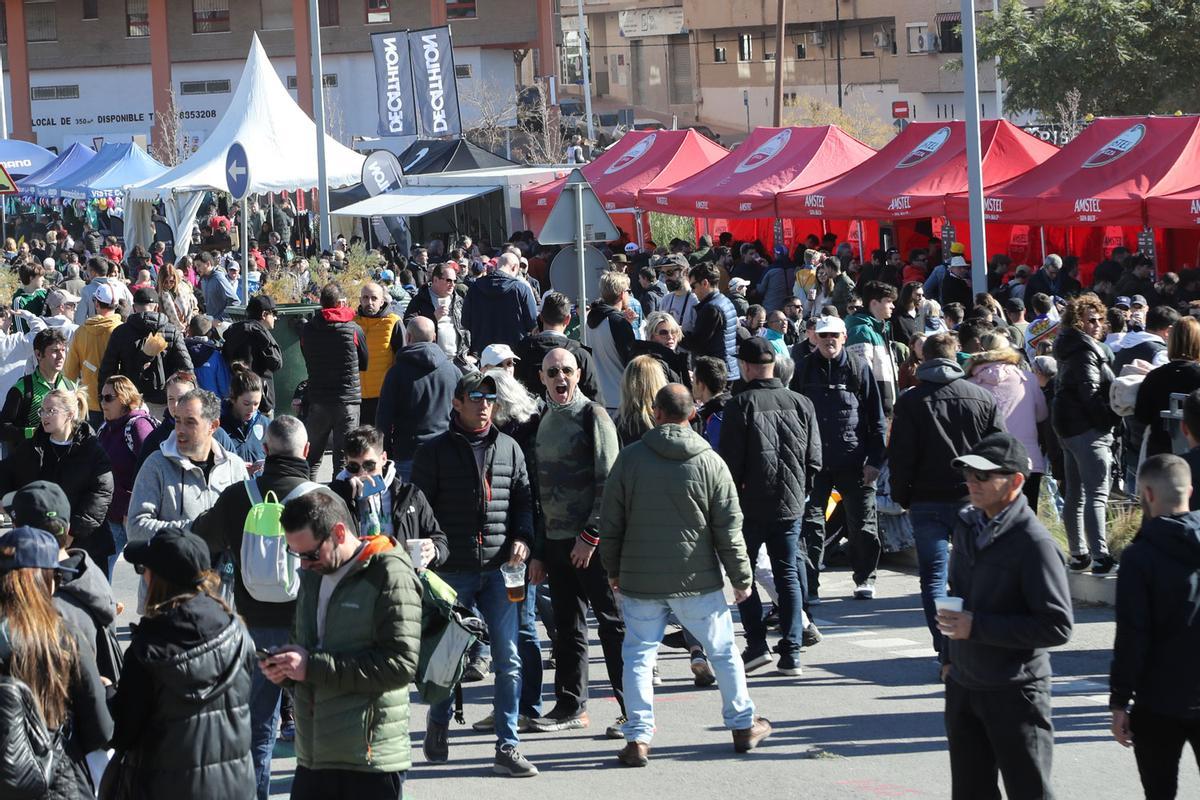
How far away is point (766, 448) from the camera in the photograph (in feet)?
27.7

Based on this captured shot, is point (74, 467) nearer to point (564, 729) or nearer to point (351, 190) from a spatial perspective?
point (564, 729)

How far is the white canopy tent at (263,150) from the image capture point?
28.8 metres

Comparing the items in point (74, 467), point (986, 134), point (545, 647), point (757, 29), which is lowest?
point (545, 647)

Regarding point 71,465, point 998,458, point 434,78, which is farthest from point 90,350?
point 434,78

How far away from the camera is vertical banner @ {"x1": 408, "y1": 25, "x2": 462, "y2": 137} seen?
41438 mm

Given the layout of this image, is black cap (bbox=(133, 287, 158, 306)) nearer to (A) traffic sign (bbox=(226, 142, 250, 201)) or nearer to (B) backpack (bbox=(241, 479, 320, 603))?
(A) traffic sign (bbox=(226, 142, 250, 201))

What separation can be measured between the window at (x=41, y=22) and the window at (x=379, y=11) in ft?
42.7

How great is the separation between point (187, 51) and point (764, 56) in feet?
83.7

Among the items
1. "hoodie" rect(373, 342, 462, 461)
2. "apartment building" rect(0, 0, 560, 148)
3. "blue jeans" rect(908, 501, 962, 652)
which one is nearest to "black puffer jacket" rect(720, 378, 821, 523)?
"blue jeans" rect(908, 501, 962, 652)

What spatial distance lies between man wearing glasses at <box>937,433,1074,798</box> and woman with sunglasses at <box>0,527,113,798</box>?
2591mm

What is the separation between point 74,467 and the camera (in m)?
8.38

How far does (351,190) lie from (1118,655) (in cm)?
3505

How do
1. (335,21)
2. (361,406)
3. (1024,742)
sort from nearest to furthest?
1. (1024,742)
2. (361,406)
3. (335,21)

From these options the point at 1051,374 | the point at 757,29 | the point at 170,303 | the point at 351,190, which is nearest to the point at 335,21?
the point at 757,29
